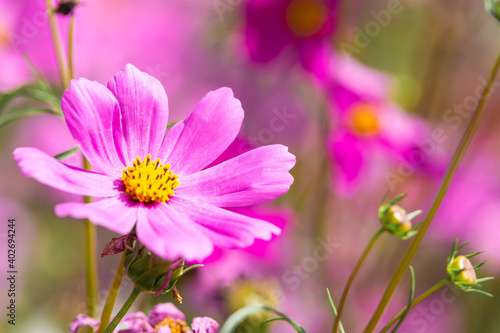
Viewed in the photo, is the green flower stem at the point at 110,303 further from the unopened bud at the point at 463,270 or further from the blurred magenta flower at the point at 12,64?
the blurred magenta flower at the point at 12,64

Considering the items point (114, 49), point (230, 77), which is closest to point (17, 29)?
point (114, 49)

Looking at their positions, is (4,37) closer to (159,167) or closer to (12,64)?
(12,64)

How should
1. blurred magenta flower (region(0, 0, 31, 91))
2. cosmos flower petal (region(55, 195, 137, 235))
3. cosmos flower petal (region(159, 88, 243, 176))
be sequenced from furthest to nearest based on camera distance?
blurred magenta flower (region(0, 0, 31, 91)), cosmos flower petal (region(159, 88, 243, 176)), cosmos flower petal (region(55, 195, 137, 235))

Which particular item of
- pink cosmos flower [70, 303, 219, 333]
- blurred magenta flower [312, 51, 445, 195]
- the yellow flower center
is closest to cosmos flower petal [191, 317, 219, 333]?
pink cosmos flower [70, 303, 219, 333]

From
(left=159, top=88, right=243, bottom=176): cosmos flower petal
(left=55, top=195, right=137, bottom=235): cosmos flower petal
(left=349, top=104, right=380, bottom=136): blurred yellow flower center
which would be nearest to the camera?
(left=55, top=195, right=137, bottom=235): cosmos flower petal

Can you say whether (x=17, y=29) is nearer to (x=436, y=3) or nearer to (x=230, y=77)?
(x=230, y=77)

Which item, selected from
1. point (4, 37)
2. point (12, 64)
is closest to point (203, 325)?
point (12, 64)

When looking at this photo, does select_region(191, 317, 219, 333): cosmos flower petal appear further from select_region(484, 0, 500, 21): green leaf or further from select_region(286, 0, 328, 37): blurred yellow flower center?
select_region(286, 0, 328, 37): blurred yellow flower center
